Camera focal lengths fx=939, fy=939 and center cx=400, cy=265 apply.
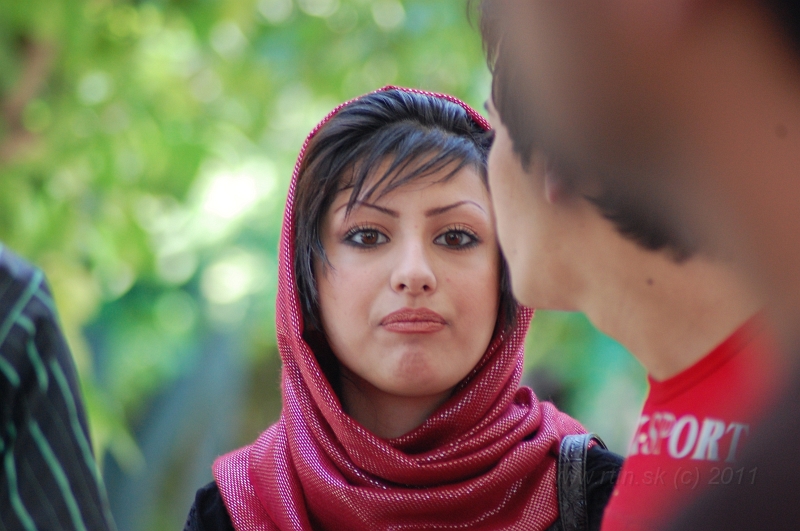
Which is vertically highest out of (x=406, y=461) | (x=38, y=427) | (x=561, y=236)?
(x=561, y=236)

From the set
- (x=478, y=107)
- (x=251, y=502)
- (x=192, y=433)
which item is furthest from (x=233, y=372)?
(x=251, y=502)

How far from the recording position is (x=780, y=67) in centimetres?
75

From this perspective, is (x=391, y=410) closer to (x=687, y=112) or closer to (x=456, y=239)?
(x=456, y=239)

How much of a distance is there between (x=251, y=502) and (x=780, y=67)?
4.25 ft

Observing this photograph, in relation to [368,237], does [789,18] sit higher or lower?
higher

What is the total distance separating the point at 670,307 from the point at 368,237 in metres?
0.83

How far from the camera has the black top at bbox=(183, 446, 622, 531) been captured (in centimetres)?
160

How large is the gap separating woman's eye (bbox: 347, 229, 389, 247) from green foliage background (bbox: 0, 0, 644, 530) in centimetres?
141

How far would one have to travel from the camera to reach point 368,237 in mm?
1614

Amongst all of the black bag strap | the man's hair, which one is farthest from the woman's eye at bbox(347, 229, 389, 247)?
the man's hair

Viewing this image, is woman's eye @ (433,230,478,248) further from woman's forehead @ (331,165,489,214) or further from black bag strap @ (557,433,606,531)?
black bag strap @ (557,433,606,531)

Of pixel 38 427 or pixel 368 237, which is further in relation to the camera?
pixel 368 237

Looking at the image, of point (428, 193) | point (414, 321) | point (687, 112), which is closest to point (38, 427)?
point (414, 321)

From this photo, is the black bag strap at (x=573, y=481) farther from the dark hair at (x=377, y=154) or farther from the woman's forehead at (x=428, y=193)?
the woman's forehead at (x=428, y=193)
